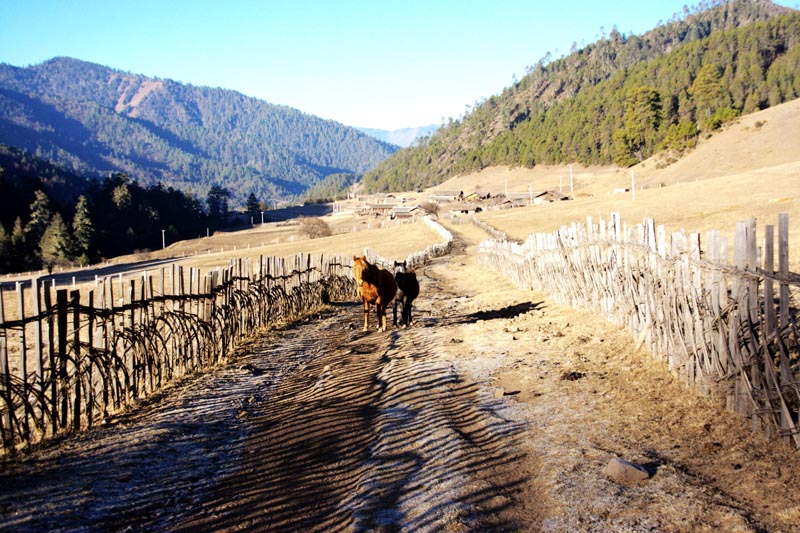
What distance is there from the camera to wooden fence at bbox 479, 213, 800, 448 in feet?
16.2

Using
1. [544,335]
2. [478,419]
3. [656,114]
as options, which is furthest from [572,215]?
[656,114]

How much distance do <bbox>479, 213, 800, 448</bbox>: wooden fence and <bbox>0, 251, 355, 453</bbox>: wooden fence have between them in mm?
6359

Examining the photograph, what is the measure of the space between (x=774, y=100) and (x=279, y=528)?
124 meters

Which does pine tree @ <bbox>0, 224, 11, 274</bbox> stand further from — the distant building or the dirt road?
the dirt road

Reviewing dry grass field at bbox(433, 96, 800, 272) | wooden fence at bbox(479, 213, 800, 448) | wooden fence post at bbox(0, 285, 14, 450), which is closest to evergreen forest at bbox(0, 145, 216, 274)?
dry grass field at bbox(433, 96, 800, 272)

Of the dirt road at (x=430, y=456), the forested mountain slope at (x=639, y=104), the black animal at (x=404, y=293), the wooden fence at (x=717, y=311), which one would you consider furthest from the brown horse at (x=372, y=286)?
the forested mountain slope at (x=639, y=104)

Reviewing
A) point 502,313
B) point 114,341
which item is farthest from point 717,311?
point 502,313

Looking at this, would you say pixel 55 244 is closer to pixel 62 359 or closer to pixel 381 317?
pixel 381 317

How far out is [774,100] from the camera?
349ft

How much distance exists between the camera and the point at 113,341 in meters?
7.62

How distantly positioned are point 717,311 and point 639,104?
117233 mm

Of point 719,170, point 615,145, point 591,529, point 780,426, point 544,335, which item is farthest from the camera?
point 615,145

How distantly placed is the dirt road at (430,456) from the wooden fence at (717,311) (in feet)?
0.89

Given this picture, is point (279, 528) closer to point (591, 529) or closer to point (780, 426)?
point (591, 529)
